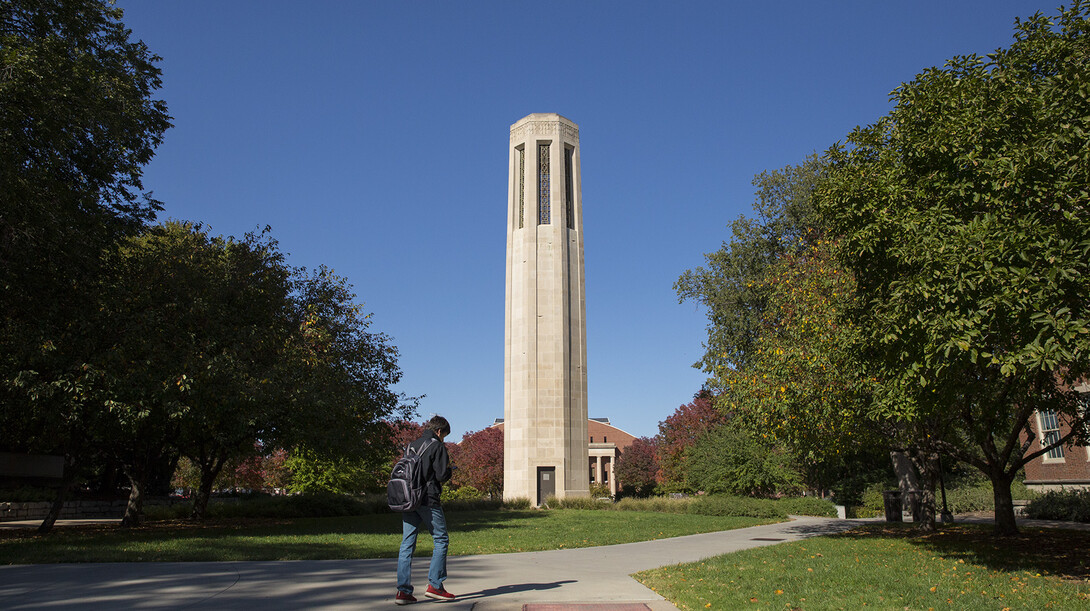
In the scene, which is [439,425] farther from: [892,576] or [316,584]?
[892,576]

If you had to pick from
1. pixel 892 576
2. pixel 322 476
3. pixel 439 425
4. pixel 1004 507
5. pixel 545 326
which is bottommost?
pixel 892 576

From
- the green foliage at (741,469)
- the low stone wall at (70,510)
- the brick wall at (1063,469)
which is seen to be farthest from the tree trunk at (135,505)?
the brick wall at (1063,469)

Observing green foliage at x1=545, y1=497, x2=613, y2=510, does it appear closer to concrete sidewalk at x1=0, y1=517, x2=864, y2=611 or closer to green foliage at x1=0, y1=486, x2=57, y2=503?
green foliage at x1=0, y1=486, x2=57, y2=503

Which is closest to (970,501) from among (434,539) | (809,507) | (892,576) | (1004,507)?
(809,507)

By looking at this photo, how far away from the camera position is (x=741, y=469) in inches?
1329

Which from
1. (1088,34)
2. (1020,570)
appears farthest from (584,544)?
(1088,34)

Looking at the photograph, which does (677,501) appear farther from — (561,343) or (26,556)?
(26,556)

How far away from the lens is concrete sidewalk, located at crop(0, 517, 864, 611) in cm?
709

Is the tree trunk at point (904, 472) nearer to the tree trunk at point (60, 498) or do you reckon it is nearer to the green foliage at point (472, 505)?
the green foliage at point (472, 505)

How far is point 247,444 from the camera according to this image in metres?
24.4

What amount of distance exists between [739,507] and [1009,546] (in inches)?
598

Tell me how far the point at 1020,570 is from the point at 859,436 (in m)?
5.10

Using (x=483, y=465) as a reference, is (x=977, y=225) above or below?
above

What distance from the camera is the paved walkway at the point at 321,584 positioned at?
706 centimetres
